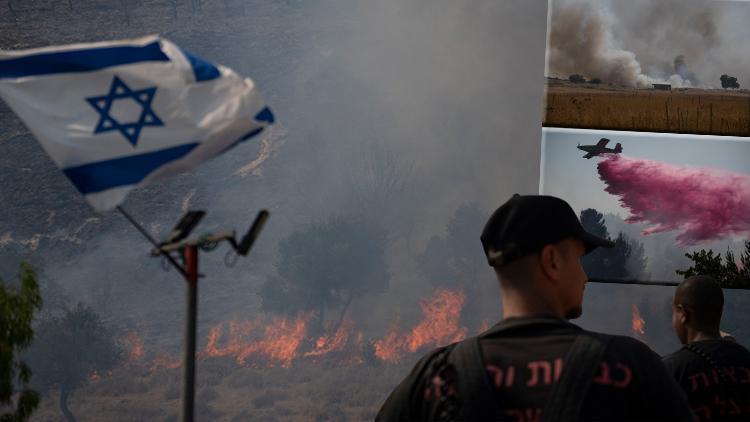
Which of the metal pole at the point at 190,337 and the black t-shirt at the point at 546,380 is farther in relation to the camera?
the metal pole at the point at 190,337

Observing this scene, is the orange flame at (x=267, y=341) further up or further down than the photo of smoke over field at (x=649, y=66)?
further down

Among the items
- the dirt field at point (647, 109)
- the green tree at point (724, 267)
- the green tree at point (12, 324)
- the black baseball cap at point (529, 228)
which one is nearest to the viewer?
the black baseball cap at point (529, 228)

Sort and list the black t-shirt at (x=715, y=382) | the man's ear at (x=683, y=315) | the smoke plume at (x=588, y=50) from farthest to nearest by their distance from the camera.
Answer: the smoke plume at (x=588, y=50) → the man's ear at (x=683, y=315) → the black t-shirt at (x=715, y=382)

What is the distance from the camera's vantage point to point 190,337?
321 cm

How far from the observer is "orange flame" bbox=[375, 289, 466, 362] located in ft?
38.4

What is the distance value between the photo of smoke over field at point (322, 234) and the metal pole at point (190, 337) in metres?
8.56

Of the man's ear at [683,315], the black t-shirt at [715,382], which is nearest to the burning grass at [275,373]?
the man's ear at [683,315]

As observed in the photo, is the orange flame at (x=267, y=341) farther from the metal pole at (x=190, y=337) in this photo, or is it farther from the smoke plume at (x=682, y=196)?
the metal pole at (x=190, y=337)

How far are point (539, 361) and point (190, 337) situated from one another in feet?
5.06

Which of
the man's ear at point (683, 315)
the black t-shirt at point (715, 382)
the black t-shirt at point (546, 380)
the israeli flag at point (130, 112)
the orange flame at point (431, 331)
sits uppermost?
the israeli flag at point (130, 112)

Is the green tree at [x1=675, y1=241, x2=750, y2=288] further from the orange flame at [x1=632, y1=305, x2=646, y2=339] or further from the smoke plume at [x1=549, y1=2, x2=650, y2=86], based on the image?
the orange flame at [x1=632, y1=305, x2=646, y2=339]

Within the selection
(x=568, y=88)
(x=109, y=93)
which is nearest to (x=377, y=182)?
(x=568, y=88)

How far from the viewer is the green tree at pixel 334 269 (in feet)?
39.9

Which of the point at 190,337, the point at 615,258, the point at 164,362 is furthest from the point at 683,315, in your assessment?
the point at 164,362
